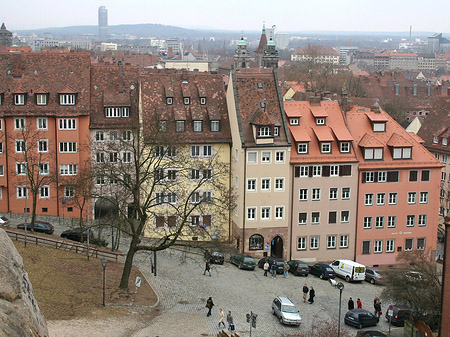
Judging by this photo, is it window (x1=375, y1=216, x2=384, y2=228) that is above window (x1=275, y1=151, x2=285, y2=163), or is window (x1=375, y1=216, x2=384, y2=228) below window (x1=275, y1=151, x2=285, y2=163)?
below

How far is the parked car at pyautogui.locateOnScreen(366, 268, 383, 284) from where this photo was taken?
56.3 metres

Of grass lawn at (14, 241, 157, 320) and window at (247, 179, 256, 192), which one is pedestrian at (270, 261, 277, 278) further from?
grass lawn at (14, 241, 157, 320)

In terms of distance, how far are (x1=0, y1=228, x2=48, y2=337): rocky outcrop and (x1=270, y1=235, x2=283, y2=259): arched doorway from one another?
4491 centimetres

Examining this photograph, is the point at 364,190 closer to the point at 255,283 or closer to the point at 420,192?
the point at 420,192

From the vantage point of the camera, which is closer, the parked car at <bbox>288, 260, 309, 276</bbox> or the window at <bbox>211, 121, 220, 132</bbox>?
the parked car at <bbox>288, 260, 309, 276</bbox>

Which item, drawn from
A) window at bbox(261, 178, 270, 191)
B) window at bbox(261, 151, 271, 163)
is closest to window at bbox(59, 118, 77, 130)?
window at bbox(261, 151, 271, 163)

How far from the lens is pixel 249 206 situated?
61750 millimetres

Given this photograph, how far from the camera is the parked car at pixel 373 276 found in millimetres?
56344

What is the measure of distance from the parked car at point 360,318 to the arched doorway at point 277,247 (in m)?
18.4

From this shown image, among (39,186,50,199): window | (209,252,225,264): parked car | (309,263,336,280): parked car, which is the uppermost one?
(39,186,50,199): window

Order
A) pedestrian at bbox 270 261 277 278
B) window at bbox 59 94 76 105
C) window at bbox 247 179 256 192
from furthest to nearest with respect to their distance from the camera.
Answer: window at bbox 59 94 76 105 < window at bbox 247 179 256 192 < pedestrian at bbox 270 261 277 278

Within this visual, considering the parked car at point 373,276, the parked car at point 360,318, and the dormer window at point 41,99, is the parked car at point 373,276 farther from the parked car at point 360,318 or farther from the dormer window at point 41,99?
the dormer window at point 41,99

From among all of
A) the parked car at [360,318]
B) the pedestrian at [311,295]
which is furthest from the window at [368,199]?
the parked car at [360,318]

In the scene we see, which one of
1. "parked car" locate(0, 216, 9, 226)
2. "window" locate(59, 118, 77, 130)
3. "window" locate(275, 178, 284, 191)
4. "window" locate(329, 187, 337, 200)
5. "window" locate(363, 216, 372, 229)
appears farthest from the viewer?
"window" locate(59, 118, 77, 130)
